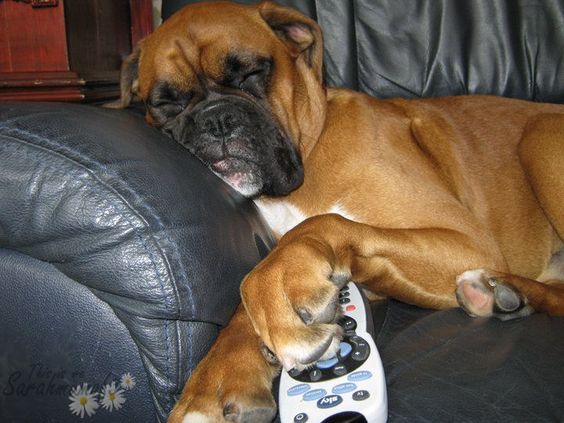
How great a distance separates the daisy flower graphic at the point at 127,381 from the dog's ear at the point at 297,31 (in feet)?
3.94

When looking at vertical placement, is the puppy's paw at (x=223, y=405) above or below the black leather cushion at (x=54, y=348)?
below

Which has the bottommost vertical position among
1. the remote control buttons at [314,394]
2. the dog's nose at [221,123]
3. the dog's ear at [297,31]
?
the remote control buttons at [314,394]

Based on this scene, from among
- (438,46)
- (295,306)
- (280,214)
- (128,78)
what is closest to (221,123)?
(280,214)

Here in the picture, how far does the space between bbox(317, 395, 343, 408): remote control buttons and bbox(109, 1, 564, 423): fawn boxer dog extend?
0.39ft

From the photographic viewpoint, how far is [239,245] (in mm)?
1155

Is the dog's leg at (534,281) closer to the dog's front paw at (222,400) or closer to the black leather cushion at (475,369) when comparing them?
the black leather cushion at (475,369)

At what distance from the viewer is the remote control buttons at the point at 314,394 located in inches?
36.2

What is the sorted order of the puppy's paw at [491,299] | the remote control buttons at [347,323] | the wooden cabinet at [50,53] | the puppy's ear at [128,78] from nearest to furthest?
the remote control buttons at [347,323] → the puppy's paw at [491,299] → the puppy's ear at [128,78] → the wooden cabinet at [50,53]

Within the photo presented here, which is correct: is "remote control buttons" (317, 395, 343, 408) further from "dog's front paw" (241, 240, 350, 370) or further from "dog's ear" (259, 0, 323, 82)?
"dog's ear" (259, 0, 323, 82)

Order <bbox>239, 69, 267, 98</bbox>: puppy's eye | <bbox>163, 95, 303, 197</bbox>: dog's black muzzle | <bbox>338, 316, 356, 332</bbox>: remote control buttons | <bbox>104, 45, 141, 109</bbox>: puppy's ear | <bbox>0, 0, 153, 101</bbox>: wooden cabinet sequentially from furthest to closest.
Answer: <bbox>0, 0, 153, 101</bbox>: wooden cabinet, <bbox>104, 45, 141, 109</bbox>: puppy's ear, <bbox>239, 69, 267, 98</bbox>: puppy's eye, <bbox>163, 95, 303, 197</bbox>: dog's black muzzle, <bbox>338, 316, 356, 332</bbox>: remote control buttons

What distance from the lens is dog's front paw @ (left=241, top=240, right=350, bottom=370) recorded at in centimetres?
100

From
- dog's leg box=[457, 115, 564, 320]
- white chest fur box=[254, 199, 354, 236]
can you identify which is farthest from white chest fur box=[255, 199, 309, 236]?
dog's leg box=[457, 115, 564, 320]

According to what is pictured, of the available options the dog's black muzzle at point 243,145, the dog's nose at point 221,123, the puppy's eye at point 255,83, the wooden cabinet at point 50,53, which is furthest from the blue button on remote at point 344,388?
the wooden cabinet at point 50,53

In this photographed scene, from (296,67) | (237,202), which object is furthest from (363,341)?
(296,67)
